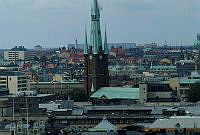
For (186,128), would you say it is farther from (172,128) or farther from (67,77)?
(67,77)

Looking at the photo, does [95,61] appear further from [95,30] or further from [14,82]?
[14,82]

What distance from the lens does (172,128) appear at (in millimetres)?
63562

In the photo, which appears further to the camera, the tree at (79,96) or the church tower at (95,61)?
the church tower at (95,61)

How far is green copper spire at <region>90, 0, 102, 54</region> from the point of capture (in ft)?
380

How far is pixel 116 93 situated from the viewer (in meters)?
111

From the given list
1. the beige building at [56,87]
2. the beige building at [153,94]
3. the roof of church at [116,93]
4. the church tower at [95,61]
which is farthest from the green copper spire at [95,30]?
the beige building at [56,87]

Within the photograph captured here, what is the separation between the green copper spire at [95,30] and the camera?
115938 mm

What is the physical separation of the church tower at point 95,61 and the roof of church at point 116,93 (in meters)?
2.89

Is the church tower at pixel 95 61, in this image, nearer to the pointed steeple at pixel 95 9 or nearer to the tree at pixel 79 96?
the pointed steeple at pixel 95 9

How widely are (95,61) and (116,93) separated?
6324 mm

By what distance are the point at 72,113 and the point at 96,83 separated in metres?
31.5

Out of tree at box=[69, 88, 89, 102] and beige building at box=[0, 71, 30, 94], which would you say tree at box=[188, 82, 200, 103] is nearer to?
tree at box=[69, 88, 89, 102]

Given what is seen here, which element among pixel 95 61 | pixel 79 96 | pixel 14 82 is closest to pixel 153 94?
pixel 79 96

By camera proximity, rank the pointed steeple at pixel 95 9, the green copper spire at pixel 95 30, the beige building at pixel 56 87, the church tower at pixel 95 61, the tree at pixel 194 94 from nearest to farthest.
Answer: the tree at pixel 194 94 < the church tower at pixel 95 61 < the green copper spire at pixel 95 30 < the pointed steeple at pixel 95 9 < the beige building at pixel 56 87
